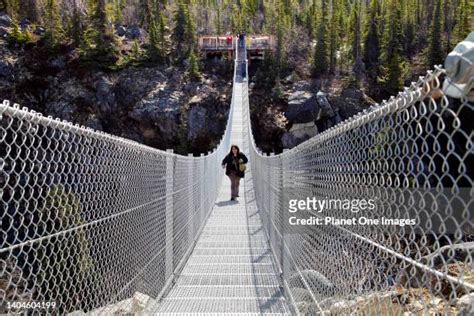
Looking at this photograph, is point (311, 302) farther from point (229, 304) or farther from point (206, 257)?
point (206, 257)

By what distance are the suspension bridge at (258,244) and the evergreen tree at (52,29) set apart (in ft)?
102

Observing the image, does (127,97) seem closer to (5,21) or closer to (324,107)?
(324,107)

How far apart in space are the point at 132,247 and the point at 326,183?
5.27 feet

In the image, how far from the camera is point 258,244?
6.82 metres

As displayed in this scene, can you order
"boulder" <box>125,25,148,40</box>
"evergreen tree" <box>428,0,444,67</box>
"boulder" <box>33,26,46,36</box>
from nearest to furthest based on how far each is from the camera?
"evergreen tree" <box>428,0,444,67</box> → "boulder" <box>33,26,46,36</box> → "boulder" <box>125,25,148,40</box>

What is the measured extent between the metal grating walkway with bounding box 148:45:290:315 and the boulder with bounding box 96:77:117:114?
22.7 m

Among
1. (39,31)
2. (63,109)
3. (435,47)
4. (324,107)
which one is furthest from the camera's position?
(39,31)

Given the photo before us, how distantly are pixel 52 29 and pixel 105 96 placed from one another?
7898 millimetres

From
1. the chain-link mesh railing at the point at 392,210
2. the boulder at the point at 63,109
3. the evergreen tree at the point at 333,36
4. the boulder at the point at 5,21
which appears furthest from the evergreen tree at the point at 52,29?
the chain-link mesh railing at the point at 392,210

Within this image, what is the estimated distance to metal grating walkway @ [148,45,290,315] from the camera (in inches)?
164

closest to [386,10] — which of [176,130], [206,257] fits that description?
[176,130]

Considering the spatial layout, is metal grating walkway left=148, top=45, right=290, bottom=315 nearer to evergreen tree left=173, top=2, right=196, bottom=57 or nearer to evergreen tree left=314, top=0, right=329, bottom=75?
evergreen tree left=314, top=0, right=329, bottom=75

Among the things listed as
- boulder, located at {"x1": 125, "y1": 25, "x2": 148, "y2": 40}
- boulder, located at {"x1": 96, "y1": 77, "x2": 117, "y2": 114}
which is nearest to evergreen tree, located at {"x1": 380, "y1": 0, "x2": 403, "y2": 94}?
boulder, located at {"x1": 96, "y1": 77, "x2": 117, "y2": 114}

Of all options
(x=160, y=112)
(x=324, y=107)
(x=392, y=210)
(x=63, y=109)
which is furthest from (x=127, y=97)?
(x=392, y=210)
